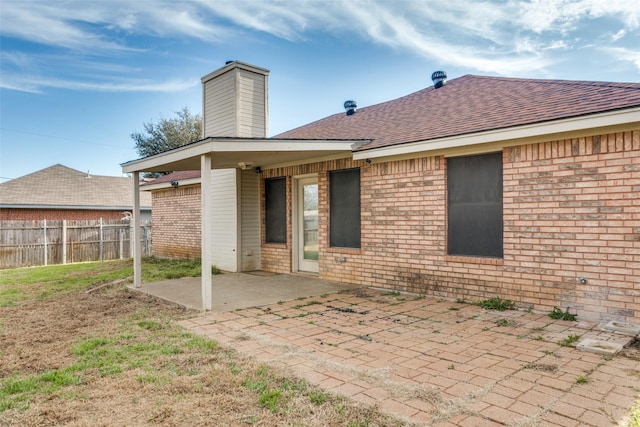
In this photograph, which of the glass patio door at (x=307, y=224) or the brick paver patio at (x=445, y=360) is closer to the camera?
the brick paver patio at (x=445, y=360)

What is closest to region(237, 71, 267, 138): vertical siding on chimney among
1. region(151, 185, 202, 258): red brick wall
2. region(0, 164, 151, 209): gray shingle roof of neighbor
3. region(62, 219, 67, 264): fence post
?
region(151, 185, 202, 258): red brick wall

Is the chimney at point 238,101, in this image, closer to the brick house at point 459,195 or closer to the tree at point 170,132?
the brick house at point 459,195

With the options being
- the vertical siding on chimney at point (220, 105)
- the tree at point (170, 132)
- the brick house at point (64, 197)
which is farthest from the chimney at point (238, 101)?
the tree at point (170, 132)

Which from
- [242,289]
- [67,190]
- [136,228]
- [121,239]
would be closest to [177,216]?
[121,239]

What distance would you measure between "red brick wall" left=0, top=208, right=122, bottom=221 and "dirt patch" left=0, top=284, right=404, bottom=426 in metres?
18.6

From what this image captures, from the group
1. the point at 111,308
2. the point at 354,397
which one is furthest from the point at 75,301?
the point at 354,397

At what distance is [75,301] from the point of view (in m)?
6.94

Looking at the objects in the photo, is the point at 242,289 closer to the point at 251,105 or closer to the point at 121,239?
the point at 251,105

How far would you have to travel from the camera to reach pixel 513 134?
17.3 ft

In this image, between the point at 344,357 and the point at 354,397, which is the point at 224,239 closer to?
the point at 344,357

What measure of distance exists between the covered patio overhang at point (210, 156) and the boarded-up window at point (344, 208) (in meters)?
0.48

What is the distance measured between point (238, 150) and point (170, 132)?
2365cm

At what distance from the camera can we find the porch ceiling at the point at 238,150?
5.91 metres

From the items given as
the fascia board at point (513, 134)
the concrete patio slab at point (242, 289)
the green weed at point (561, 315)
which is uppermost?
the fascia board at point (513, 134)
